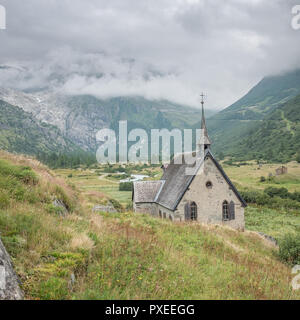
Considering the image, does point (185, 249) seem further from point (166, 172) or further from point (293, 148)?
point (293, 148)

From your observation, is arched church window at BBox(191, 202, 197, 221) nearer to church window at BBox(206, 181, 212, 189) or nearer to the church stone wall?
the church stone wall

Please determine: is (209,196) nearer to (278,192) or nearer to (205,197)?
(205,197)

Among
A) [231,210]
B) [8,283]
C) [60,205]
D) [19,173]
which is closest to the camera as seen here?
[8,283]

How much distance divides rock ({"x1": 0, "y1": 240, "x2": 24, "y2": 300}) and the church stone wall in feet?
86.5

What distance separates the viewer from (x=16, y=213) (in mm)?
10203

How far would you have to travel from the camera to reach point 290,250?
20656 millimetres

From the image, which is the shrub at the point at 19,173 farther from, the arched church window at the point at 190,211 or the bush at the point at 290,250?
the arched church window at the point at 190,211

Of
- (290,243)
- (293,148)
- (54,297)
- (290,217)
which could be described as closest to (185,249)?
(54,297)

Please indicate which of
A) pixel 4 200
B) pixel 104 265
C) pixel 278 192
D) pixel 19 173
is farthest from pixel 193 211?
pixel 278 192

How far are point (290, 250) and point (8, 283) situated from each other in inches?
769

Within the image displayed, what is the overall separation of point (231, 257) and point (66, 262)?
8611mm

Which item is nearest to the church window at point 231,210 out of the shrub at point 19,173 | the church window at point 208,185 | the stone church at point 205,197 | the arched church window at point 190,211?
the stone church at point 205,197

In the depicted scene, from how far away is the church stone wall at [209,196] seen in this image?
3275cm

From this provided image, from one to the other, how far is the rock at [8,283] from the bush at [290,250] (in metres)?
18.2
